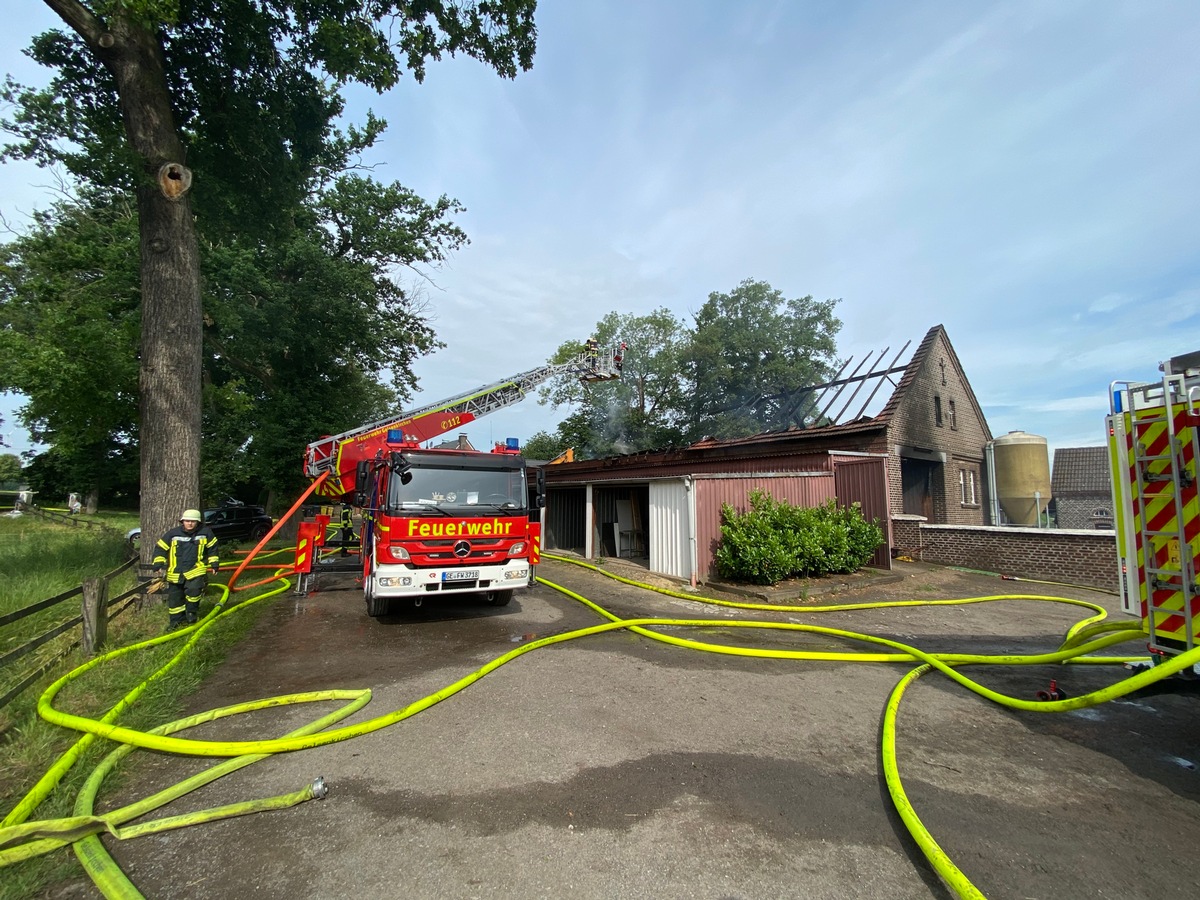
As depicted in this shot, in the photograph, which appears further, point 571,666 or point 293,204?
point 293,204

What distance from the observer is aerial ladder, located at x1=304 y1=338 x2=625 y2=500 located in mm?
10656

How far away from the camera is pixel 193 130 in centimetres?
1099

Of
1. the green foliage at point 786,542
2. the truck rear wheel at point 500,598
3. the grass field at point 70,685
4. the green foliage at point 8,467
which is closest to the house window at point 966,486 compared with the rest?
the green foliage at point 786,542

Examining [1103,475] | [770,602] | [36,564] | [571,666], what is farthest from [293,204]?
[1103,475]

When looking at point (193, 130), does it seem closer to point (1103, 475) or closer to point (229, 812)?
point (229, 812)

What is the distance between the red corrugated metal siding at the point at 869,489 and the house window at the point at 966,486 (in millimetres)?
8010

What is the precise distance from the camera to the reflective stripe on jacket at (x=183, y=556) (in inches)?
268

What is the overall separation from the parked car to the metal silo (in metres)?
27.9

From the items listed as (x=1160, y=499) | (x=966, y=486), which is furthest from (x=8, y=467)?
(x=1160, y=499)

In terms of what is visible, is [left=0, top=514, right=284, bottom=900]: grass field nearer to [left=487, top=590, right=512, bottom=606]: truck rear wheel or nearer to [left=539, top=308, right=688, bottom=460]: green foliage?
[left=487, top=590, right=512, bottom=606]: truck rear wheel

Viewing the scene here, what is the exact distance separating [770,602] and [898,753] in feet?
18.3

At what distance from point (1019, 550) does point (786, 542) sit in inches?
257

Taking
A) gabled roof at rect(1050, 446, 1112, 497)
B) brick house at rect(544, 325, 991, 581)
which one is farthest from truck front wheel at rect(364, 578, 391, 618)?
gabled roof at rect(1050, 446, 1112, 497)

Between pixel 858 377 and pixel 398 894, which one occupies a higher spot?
pixel 858 377
